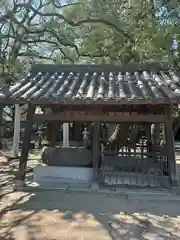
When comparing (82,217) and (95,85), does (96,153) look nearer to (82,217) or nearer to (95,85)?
(95,85)

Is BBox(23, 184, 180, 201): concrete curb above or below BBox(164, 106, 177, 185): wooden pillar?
below

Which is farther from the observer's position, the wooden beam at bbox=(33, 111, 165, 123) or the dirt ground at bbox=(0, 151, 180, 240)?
the wooden beam at bbox=(33, 111, 165, 123)

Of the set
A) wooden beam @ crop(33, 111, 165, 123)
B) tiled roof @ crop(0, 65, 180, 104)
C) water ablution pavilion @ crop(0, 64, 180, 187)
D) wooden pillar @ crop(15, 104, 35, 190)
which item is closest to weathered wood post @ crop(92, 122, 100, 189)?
water ablution pavilion @ crop(0, 64, 180, 187)

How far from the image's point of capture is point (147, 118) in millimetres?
7258

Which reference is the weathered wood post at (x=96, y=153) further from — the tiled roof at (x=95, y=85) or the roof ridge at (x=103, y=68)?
the roof ridge at (x=103, y=68)

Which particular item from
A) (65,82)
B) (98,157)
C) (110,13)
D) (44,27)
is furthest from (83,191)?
(44,27)

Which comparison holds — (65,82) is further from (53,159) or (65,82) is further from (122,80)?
(53,159)

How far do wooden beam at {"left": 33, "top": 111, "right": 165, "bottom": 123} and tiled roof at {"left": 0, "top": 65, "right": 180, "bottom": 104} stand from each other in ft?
2.24

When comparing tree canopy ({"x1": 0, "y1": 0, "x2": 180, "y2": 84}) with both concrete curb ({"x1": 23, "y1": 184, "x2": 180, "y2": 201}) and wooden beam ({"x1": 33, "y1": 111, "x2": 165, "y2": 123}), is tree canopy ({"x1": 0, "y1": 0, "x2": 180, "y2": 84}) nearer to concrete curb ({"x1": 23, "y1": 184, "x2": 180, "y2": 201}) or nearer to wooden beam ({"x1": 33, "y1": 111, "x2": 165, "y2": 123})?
wooden beam ({"x1": 33, "y1": 111, "x2": 165, "y2": 123})

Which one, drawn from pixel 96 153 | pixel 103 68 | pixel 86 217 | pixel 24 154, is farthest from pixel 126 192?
pixel 103 68

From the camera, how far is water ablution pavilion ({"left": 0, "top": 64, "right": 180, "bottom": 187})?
21.5 feet

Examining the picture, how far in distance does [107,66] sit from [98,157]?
2.80 m

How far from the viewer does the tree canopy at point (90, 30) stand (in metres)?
7.61

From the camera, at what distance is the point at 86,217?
5.24m
